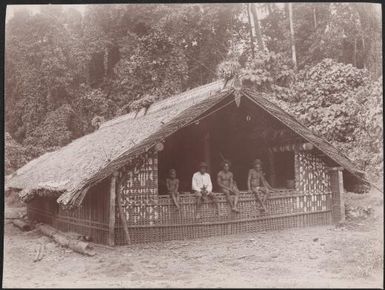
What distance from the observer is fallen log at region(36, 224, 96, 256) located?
10.8 m

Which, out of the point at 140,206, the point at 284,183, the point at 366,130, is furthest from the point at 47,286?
the point at 284,183

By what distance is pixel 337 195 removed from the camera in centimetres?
1388

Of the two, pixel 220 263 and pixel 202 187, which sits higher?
pixel 202 187

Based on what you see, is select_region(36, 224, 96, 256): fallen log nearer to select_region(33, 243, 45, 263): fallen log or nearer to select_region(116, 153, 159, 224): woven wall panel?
select_region(33, 243, 45, 263): fallen log

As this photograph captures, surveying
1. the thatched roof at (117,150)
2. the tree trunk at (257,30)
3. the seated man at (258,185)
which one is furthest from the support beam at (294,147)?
the tree trunk at (257,30)

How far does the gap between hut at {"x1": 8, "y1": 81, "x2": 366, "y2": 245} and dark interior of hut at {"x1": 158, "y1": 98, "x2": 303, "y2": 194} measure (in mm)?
35

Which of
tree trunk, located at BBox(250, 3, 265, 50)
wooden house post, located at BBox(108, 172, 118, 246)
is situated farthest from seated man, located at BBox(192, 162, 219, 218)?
tree trunk, located at BBox(250, 3, 265, 50)

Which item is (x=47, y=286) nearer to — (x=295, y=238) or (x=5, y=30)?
(x=5, y=30)

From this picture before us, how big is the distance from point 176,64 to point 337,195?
11.9 m

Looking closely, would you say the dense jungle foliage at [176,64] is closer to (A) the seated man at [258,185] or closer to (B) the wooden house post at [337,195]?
(B) the wooden house post at [337,195]

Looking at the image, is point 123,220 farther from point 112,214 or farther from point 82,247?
point 82,247

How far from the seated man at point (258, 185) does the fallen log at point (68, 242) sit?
4.68 metres

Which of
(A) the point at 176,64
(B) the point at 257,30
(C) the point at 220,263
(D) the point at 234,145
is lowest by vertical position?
(C) the point at 220,263

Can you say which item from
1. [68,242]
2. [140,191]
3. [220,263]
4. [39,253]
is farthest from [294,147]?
[39,253]
